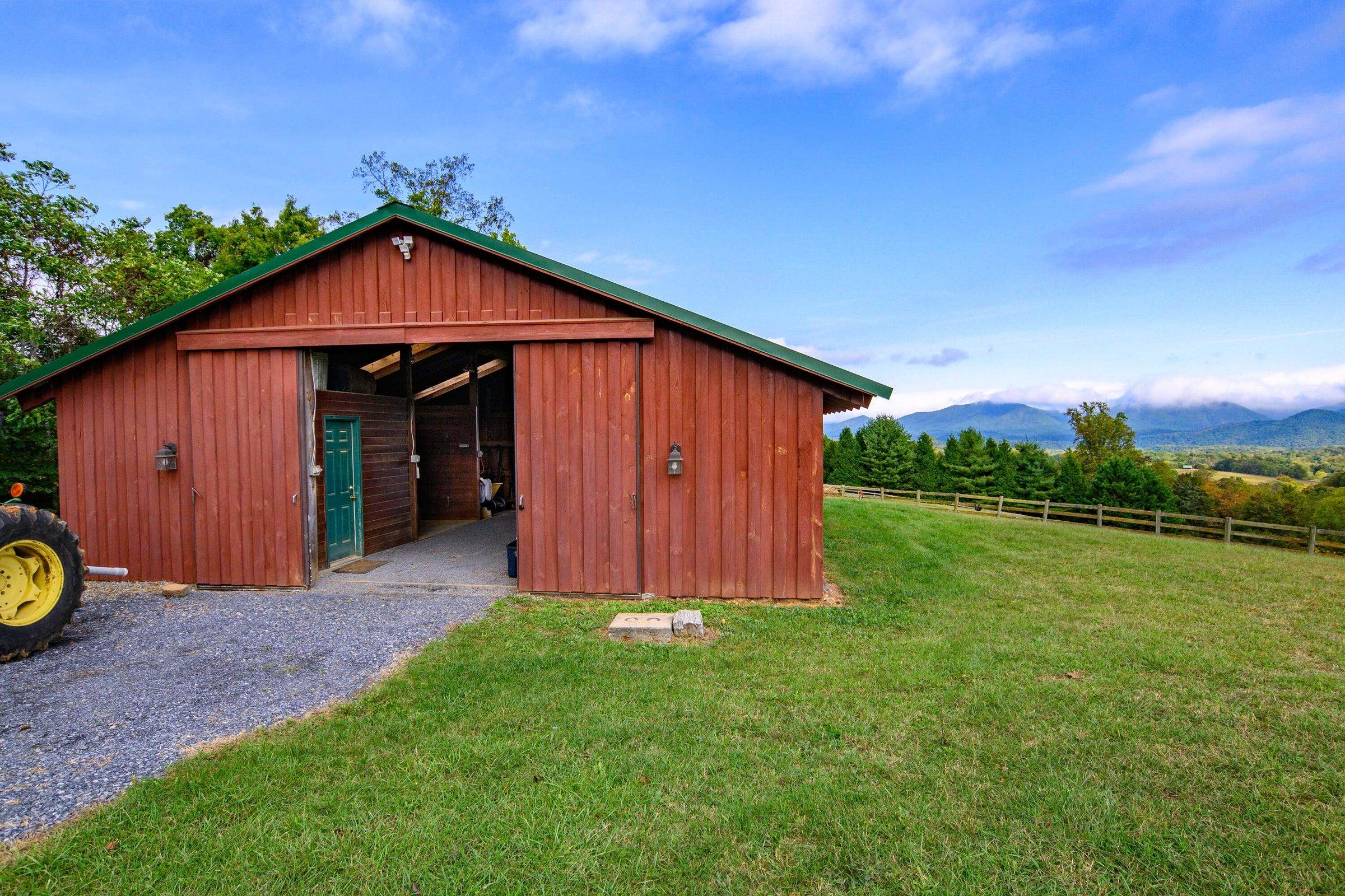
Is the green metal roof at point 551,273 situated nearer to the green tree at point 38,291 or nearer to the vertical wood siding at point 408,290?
the vertical wood siding at point 408,290

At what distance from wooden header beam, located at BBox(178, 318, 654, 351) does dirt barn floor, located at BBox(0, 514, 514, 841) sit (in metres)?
3.00

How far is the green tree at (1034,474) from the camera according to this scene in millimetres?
26953

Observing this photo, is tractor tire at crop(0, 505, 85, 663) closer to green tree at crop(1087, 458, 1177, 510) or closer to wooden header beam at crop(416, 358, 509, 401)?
wooden header beam at crop(416, 358, 509, 401)

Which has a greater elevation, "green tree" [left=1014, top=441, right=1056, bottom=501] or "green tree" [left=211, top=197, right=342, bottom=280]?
"green tree" [left=211, top=197, right=342, bottom=280]

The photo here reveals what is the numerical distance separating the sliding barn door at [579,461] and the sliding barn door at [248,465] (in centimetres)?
286

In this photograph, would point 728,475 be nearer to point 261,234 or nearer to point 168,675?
point 168,675

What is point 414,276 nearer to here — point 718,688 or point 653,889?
point 718,688

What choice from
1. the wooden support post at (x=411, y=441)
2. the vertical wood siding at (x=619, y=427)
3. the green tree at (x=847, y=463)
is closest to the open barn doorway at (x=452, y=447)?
the wooden support post at (x=411, y=441)

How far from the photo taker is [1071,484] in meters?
25.2

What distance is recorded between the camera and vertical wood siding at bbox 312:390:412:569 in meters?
7.86

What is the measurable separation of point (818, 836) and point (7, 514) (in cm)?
658

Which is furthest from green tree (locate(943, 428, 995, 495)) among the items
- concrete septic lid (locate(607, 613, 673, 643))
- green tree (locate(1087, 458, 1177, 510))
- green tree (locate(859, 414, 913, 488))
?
concrete septic lid (locate(607, 613, 673, 643))

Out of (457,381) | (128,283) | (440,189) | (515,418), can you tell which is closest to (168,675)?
(515,418)

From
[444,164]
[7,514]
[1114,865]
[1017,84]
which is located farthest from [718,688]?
[444,164]
